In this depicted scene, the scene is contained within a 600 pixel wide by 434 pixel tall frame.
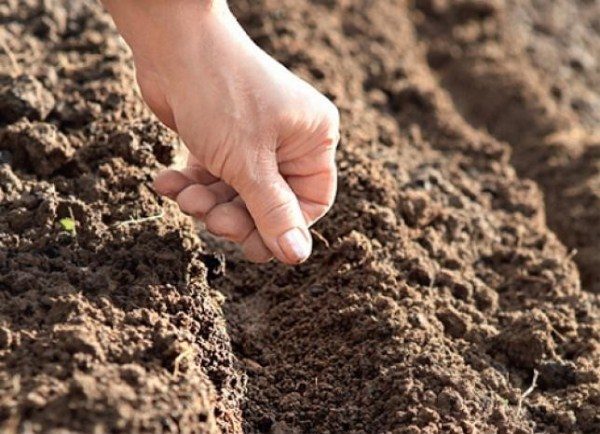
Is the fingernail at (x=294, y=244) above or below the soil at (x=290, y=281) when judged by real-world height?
above

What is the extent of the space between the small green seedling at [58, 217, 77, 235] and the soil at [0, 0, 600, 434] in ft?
0.05

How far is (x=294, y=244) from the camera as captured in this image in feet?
8.70

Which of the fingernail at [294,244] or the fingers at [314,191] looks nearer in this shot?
the fingernail at [294,244]

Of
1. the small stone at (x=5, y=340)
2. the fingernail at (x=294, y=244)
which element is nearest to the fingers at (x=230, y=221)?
the fingernail at (x=294, y=244)

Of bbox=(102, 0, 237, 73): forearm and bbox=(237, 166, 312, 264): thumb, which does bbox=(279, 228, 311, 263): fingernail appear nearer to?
bbox=(237, 166, 312, 264): thumb

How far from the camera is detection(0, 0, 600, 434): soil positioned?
8.16ft

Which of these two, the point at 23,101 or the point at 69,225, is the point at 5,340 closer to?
the point at 69,225

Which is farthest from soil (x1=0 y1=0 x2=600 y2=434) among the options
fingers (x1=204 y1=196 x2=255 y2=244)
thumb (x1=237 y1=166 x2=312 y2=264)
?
thumb (x1=237 y1=166 x2=312 y2=264)

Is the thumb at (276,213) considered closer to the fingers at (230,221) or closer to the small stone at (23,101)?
the fingers at (230,221)

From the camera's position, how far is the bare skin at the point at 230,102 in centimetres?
261

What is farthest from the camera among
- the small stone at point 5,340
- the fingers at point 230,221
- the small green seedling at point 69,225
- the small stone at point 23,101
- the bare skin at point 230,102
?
the small stone at point 23,101

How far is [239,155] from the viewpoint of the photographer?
8.57 feet

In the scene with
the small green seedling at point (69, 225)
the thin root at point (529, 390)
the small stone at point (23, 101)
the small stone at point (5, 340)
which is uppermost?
the thin root at point (529, 390)

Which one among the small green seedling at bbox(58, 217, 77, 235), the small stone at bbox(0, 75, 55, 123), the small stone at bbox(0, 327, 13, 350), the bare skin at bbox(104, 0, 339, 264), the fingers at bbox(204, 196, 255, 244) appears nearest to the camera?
the small stone at bbox(0, 327, 13, 350)
